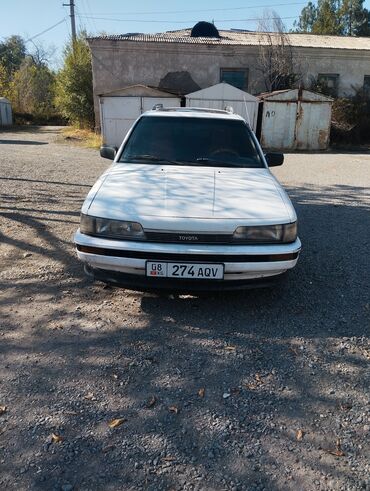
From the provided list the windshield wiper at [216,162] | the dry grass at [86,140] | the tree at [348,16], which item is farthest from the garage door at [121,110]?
the tree at [348,16]

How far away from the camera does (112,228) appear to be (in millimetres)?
3285

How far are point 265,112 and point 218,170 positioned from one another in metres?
14.6

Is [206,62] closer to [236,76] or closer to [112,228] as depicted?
[236,76]

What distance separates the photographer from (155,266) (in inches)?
125

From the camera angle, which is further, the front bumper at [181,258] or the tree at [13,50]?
the tree at [13,50]

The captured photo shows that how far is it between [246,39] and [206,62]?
3484 millimetres

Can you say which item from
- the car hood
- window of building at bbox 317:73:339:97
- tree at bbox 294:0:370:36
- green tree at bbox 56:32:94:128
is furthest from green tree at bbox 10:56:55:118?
the car hood

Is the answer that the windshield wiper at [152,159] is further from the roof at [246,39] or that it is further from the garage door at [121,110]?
the roof at [246,39]

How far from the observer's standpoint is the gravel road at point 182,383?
201 centimetres

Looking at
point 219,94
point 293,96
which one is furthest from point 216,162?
point 293,96

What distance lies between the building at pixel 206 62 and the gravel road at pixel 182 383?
17918 mm

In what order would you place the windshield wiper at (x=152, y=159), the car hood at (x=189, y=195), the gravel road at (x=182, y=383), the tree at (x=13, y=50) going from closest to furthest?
the gravel road at (x=182, y=383)
the car hood at (x=189, y=195)
the windshield wiper at (x=152, y=159)
the tree at (x=13, y=50)

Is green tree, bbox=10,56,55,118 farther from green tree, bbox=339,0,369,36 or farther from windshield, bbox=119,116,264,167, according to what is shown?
green tree, bbox=339,0,369,36

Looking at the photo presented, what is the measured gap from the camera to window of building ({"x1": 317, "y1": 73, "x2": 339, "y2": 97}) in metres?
22.0
